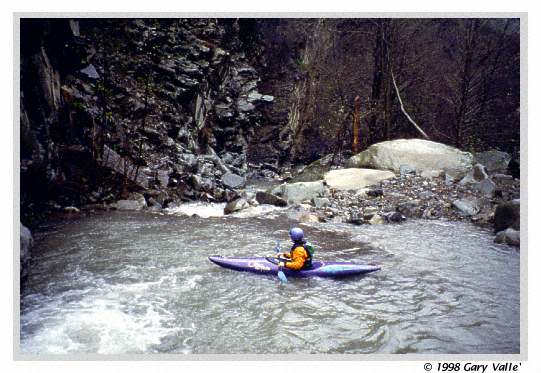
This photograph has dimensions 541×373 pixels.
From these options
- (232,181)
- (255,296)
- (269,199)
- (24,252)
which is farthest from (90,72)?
(255,296)

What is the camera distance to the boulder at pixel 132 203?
8.20m

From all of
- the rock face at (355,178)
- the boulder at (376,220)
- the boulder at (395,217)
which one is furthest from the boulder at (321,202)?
the boulder at (395,217)

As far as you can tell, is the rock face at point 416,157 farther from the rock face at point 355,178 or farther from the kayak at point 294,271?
the kayak at point 294,271

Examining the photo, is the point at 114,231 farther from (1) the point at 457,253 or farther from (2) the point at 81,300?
(1) the point at 457,253

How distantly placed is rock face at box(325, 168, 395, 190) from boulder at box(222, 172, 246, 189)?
7.52 feet

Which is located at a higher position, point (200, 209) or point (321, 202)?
point (321, 202)

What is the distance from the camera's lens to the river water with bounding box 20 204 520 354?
3598 mm

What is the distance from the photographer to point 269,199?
352 inches

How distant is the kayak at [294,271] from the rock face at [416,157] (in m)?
5.12

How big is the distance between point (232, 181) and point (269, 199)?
6.22ft

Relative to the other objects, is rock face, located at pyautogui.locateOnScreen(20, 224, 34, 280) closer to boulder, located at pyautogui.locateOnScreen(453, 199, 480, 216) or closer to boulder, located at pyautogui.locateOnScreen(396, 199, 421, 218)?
boulder, located at pyautogui.locateOnScreen(396, 199, 421, 218)

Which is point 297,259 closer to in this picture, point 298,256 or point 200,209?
point 298,256

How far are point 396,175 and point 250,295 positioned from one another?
6.03 meters
